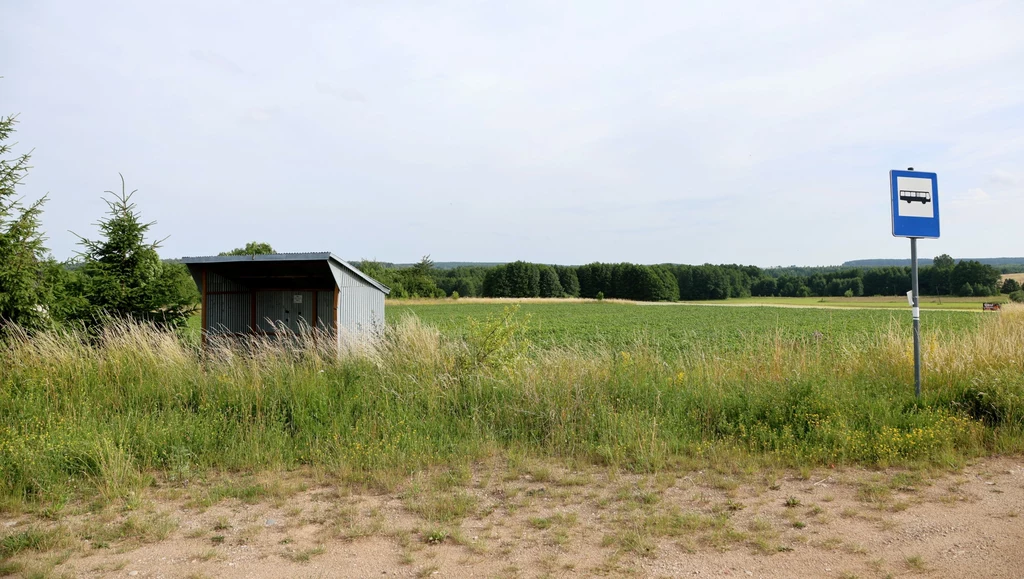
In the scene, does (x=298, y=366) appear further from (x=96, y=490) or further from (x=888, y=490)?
(x=888, y=490)

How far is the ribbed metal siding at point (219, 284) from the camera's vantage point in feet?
40.4

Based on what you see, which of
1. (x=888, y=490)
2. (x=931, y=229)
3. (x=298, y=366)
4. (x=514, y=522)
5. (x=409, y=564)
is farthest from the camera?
(x=298, y=366)

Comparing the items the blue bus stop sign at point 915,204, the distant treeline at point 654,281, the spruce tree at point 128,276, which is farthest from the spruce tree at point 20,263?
the distant treeline at point 654,281

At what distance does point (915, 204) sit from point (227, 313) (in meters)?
12.6

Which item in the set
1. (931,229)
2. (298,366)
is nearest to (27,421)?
(298,366)

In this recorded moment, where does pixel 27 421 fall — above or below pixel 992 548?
above

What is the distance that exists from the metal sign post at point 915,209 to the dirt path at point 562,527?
292 centimetres

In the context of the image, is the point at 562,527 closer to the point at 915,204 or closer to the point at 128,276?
the point at 915,204

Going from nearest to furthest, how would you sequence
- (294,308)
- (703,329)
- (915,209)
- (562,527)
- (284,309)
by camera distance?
(562,527) → (915,209) → (294,308) → (284,309) → (703,329)

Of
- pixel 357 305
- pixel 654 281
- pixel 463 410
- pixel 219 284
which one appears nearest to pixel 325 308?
pixel 357 305

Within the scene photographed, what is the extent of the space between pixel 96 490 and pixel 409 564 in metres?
3.24

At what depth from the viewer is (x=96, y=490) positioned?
520 centimetres

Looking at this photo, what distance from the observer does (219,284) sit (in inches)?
496

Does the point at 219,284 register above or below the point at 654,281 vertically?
below
